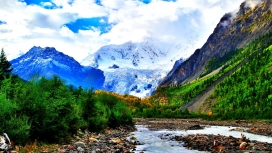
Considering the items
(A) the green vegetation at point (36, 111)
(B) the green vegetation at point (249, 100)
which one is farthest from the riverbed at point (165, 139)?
(B) the green vegetation at point (249, 100)

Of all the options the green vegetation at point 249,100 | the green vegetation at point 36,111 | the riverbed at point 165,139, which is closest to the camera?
the green vegetation at point 36,111

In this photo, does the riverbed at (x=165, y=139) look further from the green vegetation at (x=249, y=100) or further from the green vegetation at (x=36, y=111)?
the green vegetation at (x=249, y=100)

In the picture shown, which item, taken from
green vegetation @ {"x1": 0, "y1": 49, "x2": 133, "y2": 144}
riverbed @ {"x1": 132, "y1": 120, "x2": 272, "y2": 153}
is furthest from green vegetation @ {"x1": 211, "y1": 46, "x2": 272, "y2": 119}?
green vegetation @ {"x1": 0, "y1": 49, "x2": 133, "y2": 144}

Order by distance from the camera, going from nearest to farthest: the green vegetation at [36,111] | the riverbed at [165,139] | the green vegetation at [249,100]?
the green vegetation at [36,111] < the riverbed at [165,139] < the green vegetation at [249,100]

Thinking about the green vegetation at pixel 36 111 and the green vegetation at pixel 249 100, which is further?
the green vegetation at pixel 249 100

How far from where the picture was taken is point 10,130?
2109 cm

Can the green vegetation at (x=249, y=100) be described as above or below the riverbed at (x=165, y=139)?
above

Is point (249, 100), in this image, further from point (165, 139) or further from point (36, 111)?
point (36, 111)

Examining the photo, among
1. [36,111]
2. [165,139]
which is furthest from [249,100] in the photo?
[36,111]

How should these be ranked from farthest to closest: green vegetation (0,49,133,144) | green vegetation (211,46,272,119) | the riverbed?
green vegetation (211,46,272,119), the riverbed, green vegetation (0,49,133,144)

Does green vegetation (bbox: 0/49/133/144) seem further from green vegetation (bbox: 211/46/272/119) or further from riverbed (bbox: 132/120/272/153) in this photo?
green vegetation (bbox: 211/46/272/119)

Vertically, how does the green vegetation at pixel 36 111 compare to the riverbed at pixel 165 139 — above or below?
above

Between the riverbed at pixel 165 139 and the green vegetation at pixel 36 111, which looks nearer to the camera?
the green vegetation at pixel 36 111

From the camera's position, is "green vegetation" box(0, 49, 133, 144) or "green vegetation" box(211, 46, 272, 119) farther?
"green vegetation" box(211, 46, 272, 119)
